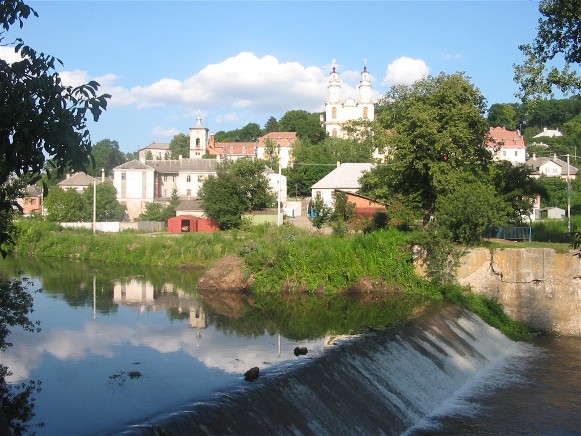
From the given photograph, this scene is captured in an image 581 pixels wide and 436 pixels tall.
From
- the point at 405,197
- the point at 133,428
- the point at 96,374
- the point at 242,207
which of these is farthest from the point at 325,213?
the point at 133,428

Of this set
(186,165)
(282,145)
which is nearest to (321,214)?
(186,165)

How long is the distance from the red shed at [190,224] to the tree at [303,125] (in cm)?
6542

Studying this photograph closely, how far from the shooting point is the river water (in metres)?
12.5

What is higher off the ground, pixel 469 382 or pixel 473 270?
pixel 473 270

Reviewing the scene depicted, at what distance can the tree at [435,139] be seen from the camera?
98.5ft

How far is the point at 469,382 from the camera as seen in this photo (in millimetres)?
18500

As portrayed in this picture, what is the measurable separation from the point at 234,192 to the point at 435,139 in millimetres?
30554

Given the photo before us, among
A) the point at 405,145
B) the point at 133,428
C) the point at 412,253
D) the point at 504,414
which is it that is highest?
the point at 405,145

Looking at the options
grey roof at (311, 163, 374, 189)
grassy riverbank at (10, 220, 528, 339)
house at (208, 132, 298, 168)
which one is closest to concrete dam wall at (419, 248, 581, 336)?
grassy riverbank at (10, 220, 528, 339)

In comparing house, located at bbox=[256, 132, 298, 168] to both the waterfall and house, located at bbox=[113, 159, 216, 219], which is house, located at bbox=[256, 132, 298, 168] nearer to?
house, located at bbox=[113, 159, 216, 219]

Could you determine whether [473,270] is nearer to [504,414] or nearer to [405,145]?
[405,145]

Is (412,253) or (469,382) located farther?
(412,253)

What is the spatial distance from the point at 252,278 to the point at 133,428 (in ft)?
71.5

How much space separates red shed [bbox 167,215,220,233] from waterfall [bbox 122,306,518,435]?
40.2 m
